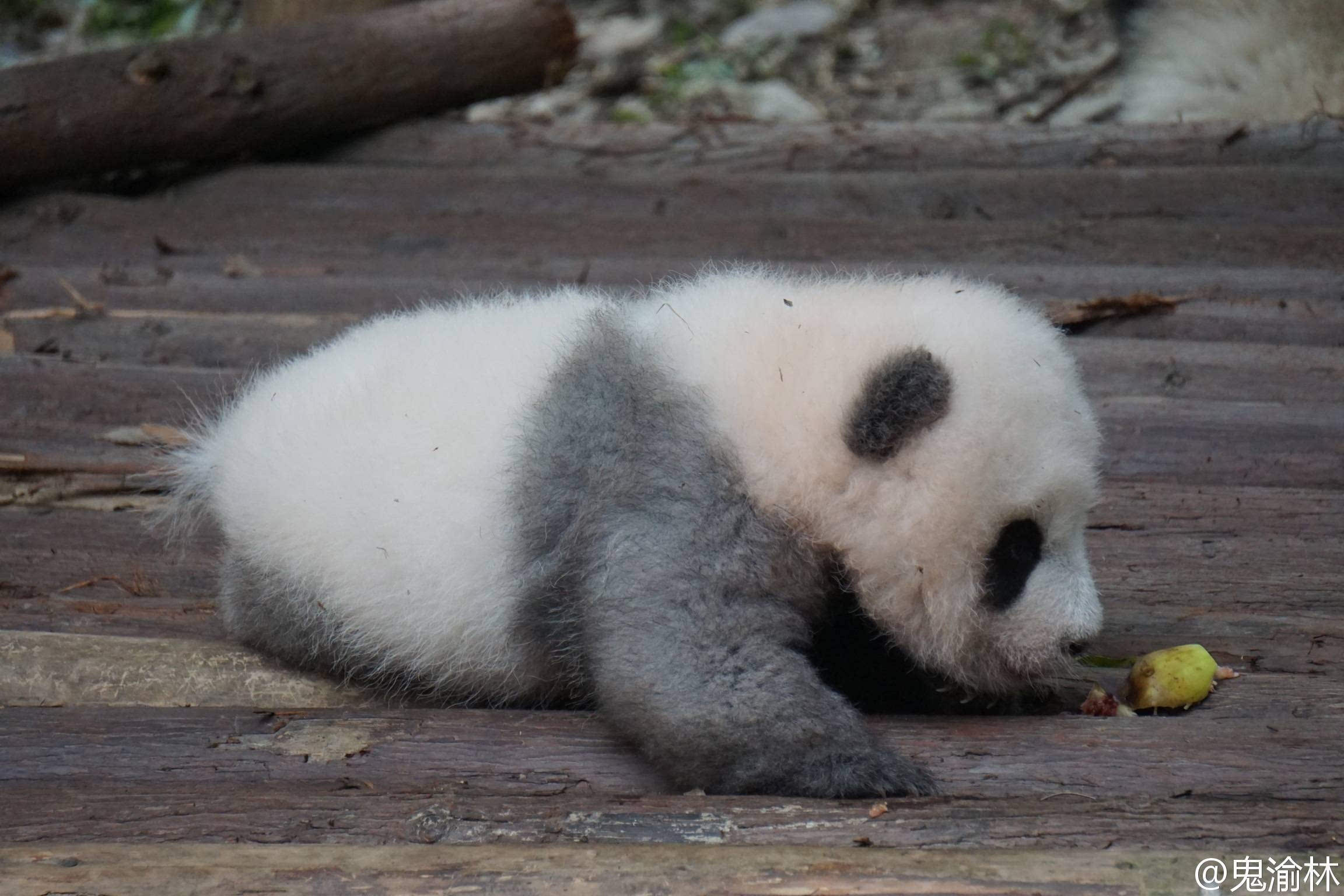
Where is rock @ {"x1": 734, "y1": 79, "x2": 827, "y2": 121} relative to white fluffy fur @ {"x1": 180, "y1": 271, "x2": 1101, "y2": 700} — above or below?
below

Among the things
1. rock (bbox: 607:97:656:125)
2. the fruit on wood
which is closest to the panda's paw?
the fruit on wood

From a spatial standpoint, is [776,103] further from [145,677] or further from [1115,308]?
[145,677]

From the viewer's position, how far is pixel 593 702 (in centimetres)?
322

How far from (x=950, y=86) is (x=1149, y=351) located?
731 cm

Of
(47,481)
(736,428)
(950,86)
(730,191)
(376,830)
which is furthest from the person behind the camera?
(950,86)

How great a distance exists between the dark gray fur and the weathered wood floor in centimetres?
13

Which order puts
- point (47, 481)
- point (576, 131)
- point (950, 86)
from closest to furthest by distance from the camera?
point (47, 481)
point (576, 131)
point (950, 86)

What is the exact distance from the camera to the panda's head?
296cm

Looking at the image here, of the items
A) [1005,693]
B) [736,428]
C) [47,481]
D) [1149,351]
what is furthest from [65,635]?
[1149,351]

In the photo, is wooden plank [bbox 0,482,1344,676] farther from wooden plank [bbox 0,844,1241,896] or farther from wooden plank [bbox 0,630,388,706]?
wooden plank [bbox 0,844,1241,896]

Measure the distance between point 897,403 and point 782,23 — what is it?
33.8 feet

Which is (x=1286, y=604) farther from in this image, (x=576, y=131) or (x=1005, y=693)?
(x=576, y=131)

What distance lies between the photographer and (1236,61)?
674 cm

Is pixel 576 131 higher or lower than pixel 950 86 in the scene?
higher
